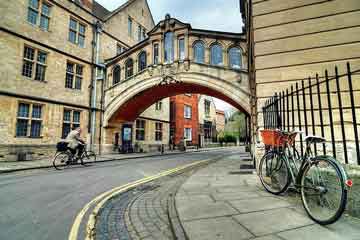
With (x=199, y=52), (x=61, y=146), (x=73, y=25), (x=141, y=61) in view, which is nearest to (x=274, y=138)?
(x=61, y=146)

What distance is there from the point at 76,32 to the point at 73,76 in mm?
3463


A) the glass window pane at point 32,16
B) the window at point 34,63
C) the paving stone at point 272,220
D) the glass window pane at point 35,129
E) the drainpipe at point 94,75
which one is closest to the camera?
the paving stone at point 272,220

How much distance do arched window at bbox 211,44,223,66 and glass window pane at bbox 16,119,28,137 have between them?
40.9 ft

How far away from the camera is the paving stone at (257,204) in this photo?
129 inches

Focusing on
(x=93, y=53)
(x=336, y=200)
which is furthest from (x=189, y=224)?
(x=93, y=53)

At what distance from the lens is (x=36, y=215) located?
11.5 ft

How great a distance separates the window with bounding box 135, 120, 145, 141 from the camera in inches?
839

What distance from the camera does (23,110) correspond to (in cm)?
1203

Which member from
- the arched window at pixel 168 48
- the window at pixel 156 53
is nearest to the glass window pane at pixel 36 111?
the window at pixel 156 53

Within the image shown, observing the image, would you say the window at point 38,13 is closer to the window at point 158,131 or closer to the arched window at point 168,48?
the arched window at point 168,48

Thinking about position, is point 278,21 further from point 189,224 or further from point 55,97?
point 55,97

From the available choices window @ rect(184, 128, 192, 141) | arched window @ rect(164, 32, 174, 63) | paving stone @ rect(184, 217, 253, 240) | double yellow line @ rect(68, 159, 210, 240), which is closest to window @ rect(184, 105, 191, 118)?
window @ rect(184, 128, 192, 141)

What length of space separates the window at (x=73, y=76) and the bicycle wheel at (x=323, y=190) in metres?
15.9

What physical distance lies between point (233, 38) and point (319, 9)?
8507 mm
